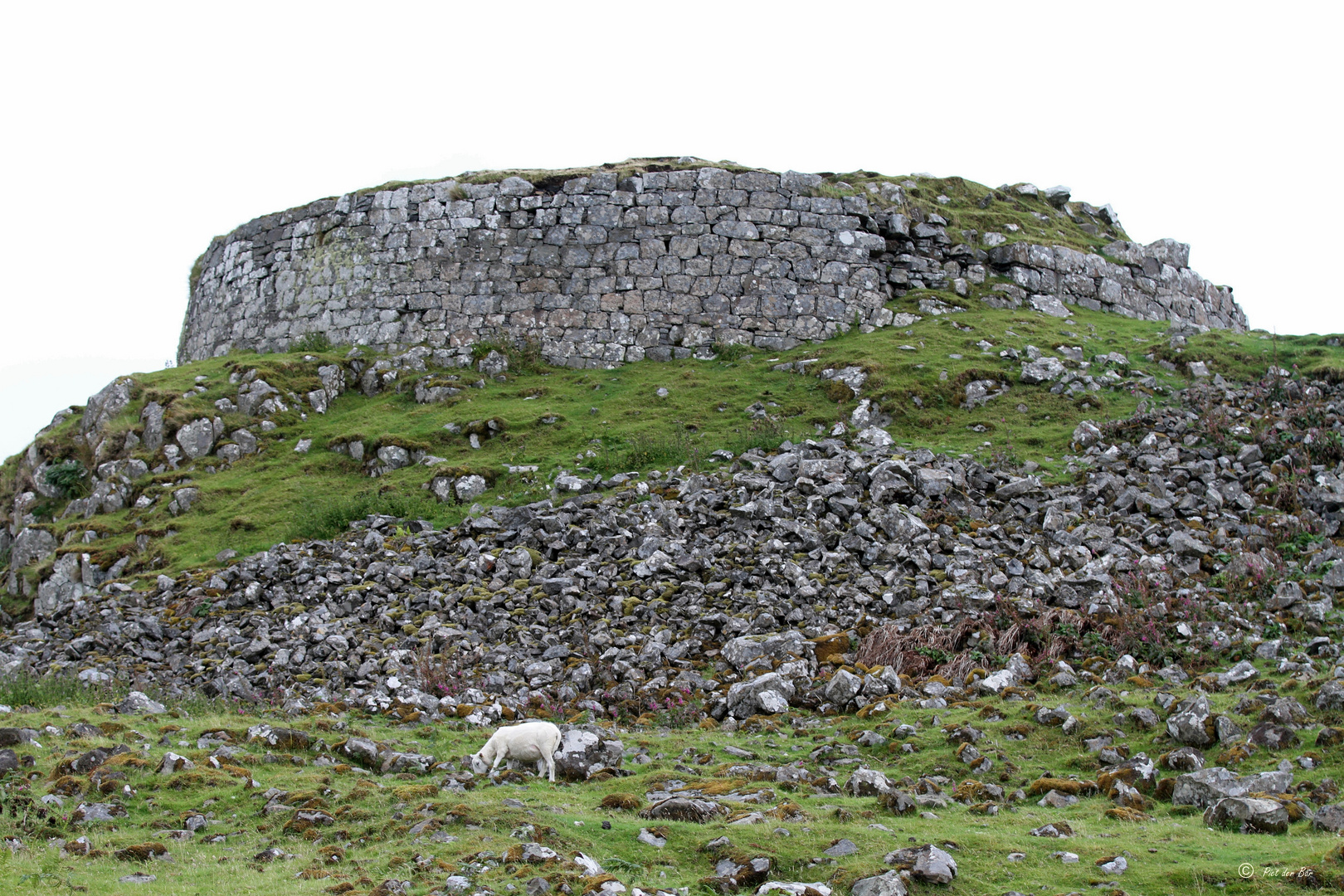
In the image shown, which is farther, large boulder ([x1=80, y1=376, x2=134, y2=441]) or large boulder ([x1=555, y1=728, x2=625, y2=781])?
large boulder ([x1=80, y1=376, x2=134, y2=441])

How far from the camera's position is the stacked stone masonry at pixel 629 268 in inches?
960

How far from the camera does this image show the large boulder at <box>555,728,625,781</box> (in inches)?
372

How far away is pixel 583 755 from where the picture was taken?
31.3 feet

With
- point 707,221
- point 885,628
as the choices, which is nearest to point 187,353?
point 707,221

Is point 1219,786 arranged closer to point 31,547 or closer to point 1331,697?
point 1331,697

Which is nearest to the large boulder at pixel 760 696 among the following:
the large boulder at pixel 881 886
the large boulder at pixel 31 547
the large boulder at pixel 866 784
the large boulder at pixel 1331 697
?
the large boulder at pixel 866 784

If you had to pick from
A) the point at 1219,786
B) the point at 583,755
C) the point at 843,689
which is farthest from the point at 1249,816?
the point at 583,755

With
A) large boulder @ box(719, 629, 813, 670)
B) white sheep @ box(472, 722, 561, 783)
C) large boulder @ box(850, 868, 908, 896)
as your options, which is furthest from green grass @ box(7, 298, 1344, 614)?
large boulder @ box(850, 868, 908, 896)

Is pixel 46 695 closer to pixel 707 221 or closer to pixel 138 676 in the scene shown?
pixel 138 676

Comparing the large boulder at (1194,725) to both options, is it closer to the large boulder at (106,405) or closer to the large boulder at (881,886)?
the large boulder at (881,886)

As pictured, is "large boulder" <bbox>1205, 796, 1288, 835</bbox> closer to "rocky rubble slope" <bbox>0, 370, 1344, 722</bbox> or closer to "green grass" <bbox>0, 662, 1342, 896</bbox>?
"green grass" <bbox>0, 662, 1342, 896</bbox>

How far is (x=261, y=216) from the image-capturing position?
28.3 metres

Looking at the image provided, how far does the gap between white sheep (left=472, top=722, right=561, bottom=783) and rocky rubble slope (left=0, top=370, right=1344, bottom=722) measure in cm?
219

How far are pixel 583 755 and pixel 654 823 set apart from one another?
2025 mm
